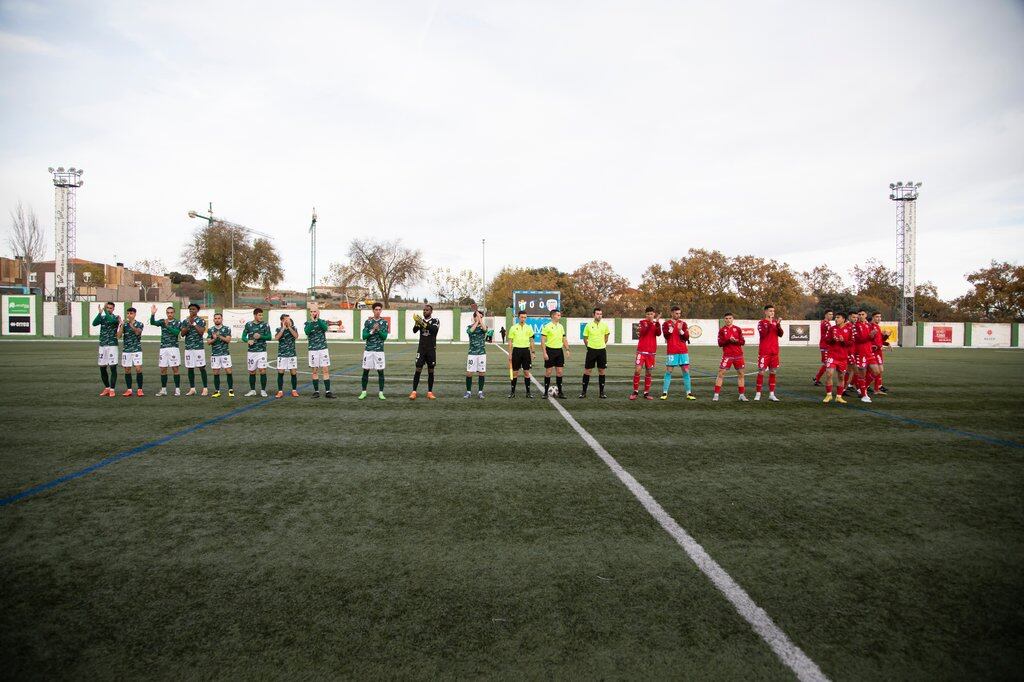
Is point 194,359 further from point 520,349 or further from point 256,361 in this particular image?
point 520,349

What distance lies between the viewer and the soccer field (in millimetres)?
2822

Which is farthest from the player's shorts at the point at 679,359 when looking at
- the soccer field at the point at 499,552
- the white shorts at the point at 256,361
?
the white shorts at the point at 256,361

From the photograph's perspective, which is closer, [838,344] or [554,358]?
[838,344]

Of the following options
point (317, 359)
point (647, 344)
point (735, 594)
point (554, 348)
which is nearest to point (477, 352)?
point (554, 348)

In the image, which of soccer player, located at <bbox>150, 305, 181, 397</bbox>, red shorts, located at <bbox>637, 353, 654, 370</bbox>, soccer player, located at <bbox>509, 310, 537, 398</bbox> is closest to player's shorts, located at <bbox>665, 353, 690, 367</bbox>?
red shorts, located at <bbox>637, 353, 654, 370</bbox>

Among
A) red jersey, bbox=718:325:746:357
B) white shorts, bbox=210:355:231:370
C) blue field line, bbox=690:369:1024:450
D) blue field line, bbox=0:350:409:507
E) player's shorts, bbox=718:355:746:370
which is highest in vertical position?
red jersey, bbox=718:325:746:357

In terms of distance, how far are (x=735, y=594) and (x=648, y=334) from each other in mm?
9122

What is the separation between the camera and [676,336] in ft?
40.3

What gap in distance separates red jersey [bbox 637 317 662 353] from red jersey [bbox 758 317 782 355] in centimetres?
227

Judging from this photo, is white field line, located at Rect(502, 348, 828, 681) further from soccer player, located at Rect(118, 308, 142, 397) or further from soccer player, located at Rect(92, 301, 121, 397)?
soccer player, located at Rect(92, 301, 121, 397)

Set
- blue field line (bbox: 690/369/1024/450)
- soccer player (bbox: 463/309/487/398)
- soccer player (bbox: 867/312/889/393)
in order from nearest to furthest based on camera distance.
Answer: blue field line (bbox: 690/369/1024/450), soccer player (bbox: 463/309/487/398), soccer player (bbox: 867/312/889/393)

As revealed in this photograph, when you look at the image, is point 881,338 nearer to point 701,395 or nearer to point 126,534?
point 701,395

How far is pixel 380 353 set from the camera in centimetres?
1223

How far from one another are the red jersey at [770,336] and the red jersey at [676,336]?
1648 mm
